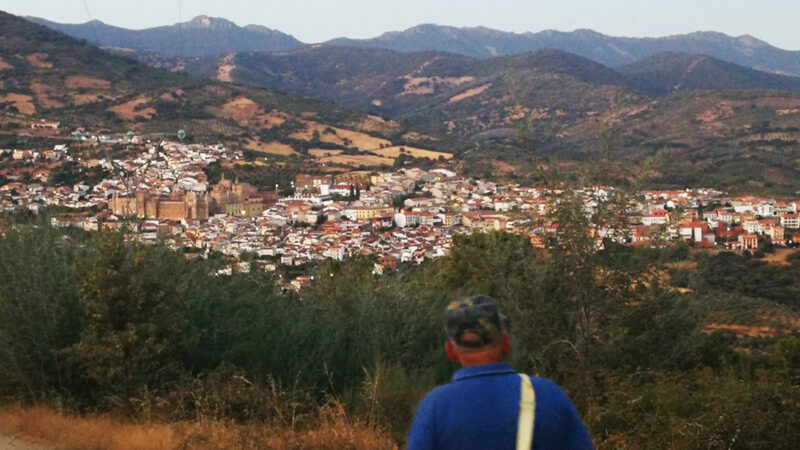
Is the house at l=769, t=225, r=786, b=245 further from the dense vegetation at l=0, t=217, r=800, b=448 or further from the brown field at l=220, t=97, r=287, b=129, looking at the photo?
the brown field at l=220, t=97, r=287, b=129

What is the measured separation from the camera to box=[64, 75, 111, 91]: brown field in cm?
8106

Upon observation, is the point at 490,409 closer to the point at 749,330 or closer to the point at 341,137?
the point at 749,330

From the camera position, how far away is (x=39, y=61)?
86875 mm

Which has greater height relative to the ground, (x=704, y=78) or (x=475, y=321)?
(x=704, y=78)

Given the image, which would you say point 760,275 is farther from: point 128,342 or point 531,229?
point 128,342

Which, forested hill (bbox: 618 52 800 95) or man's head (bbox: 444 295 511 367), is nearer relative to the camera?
man's head (bbox: 444 295 511 367)

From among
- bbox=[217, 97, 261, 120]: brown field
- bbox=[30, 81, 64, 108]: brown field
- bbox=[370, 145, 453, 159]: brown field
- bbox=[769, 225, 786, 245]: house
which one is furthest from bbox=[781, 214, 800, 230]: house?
bbox=[30, 81, 64, 108]: brown field

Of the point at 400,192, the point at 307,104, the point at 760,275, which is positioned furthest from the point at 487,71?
the point at 760,275

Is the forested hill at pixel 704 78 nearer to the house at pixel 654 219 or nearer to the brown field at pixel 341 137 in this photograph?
the brown field at pixel 341 137

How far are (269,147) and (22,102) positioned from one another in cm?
2020

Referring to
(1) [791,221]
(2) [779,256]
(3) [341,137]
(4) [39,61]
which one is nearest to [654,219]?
(2) [779,256]

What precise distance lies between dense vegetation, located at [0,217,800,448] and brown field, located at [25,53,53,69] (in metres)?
85.6

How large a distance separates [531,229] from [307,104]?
96.2 m

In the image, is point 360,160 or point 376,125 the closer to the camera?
point 360,160
